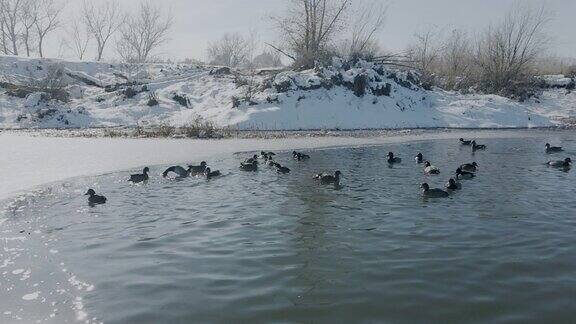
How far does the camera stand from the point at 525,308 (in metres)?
5.88

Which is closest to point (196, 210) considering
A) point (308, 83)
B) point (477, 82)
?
point (308, 83)

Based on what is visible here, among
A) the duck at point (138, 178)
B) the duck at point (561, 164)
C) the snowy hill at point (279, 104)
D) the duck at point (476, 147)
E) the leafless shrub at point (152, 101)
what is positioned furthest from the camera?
the leafless shrub at point (152, 101)

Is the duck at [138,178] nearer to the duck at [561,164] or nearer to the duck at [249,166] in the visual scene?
the duck at [249,166]

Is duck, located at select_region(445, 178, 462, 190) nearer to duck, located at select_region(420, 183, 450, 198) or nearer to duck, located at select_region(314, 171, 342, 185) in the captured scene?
duck, located at select_region(420, 183, 450, 198)

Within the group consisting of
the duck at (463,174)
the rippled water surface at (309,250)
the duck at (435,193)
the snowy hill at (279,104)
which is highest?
the snowy hill at (279,104)

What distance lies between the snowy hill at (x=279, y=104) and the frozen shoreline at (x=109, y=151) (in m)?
6.09

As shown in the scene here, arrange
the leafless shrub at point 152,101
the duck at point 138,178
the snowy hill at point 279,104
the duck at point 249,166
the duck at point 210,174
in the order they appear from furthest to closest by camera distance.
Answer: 1. the leafless shrub at point 152,101
2. the snowy hill at point 279,104
3. the duck at point 249,166
4. the duck at point 210,174
5. the duck at point 138,178

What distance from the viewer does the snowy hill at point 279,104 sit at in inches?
1419

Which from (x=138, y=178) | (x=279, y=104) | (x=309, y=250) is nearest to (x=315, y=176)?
(x=138, y=178)

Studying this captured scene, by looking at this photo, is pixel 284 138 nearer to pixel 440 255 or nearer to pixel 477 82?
pixel 440 255

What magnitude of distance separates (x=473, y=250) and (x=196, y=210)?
606 cm

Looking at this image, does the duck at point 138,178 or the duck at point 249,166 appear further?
the duck at point 249,166

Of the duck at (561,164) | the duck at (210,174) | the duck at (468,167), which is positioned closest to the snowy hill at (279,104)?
the duck at (210,174)

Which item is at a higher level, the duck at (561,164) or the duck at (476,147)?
the duck at (476,147)
